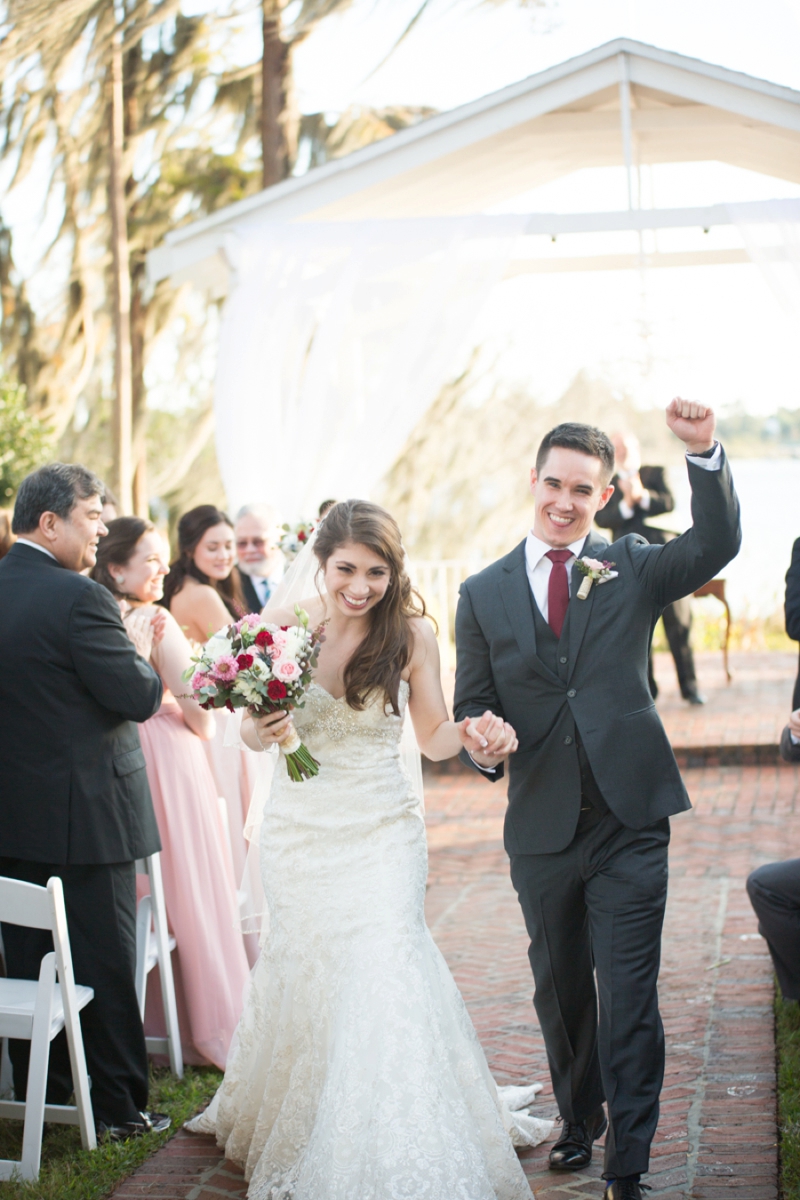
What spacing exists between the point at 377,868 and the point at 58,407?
1409 cm

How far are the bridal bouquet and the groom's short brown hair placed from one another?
91cm

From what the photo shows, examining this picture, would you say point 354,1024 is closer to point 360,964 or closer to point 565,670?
point 360,964

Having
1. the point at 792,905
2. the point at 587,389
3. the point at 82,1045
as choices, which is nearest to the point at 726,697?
the point at 792,905

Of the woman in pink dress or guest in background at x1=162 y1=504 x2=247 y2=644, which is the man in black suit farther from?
guest in background at x1=162 y1=504 x2=247 y2=644

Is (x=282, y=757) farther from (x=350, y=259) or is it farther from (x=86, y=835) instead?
(x=350, y=259)

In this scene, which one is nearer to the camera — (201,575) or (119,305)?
(201,575)

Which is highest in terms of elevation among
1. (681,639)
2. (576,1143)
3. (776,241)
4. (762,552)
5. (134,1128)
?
(776,241)

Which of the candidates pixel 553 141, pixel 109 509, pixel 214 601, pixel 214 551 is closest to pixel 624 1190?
pixel 214 601

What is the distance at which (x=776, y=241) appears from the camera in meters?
8.78

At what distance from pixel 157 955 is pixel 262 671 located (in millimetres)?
1768

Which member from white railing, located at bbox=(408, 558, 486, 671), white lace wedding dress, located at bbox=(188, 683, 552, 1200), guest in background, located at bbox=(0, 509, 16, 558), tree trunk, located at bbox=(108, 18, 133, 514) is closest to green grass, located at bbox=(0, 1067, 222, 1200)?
white lace wedding dress, located at bbox=(188, 683, 552, 1200)

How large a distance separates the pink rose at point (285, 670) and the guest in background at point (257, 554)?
3.44 meters

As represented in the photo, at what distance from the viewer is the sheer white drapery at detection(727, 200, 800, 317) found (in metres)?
8.69

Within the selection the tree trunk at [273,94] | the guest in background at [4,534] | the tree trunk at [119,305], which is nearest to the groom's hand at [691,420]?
the guest in background at [4,534]
